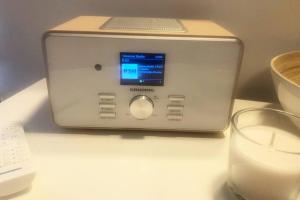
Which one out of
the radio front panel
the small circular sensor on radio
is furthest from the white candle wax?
the small circular sensor on radio

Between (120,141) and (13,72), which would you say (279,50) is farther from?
(13,72)

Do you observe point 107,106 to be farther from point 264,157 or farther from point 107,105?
point 264,157

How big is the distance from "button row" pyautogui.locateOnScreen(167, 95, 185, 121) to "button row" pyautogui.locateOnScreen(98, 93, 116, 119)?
0.09 metres

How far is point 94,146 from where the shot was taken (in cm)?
49

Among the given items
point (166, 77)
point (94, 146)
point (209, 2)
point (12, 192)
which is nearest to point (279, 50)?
point (209, 2)

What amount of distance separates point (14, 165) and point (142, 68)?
0.22 m

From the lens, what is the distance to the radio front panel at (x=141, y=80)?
0.46 m

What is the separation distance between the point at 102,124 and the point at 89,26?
0.16 metres

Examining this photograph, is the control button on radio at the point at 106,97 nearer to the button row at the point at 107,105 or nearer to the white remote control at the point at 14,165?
the button row at the point at 107,105

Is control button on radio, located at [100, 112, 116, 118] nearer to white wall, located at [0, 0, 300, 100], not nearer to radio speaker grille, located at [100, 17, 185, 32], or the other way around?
radio speaker grille, located at [100, 17, 185, 32]

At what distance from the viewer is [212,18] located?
692mm

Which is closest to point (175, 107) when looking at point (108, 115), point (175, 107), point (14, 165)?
point (175, 107)

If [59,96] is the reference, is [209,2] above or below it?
above

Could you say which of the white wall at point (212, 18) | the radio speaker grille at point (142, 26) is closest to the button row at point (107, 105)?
the radio speaker grille at point (142, 26)
